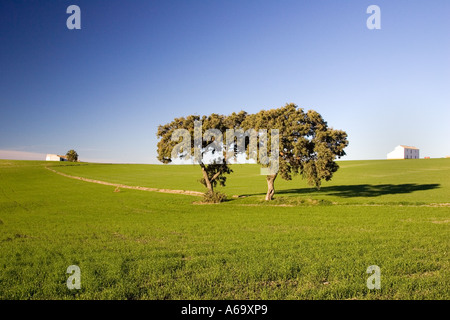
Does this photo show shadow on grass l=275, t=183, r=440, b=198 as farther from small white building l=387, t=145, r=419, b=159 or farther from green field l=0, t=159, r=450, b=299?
small white building l=387, t=145, r=419, b=159

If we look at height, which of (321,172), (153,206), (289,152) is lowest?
(153,206)

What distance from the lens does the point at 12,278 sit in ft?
35.5

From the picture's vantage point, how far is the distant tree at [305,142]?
36.6 meters

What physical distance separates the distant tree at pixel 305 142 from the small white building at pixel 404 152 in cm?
16655

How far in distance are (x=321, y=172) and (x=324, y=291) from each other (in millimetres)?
28677

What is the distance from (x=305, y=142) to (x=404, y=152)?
173186 mm

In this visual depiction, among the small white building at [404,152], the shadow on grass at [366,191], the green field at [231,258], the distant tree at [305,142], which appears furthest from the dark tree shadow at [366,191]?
the small white building at [404,152]

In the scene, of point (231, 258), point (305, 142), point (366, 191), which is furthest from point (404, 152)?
point (231, 258)

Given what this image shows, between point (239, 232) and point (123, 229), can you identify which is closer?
point (239, 232)

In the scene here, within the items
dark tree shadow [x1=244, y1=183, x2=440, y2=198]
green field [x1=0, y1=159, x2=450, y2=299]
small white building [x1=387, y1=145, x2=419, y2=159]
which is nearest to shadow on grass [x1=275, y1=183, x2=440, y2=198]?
dark tree shadow [x1=244, y1=183, x2=440, y2=198]

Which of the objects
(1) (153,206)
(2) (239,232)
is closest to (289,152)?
(1) (153,206)

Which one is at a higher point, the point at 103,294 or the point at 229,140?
the point at 229,140

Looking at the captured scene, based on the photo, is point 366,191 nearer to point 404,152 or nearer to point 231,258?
point 231,258
